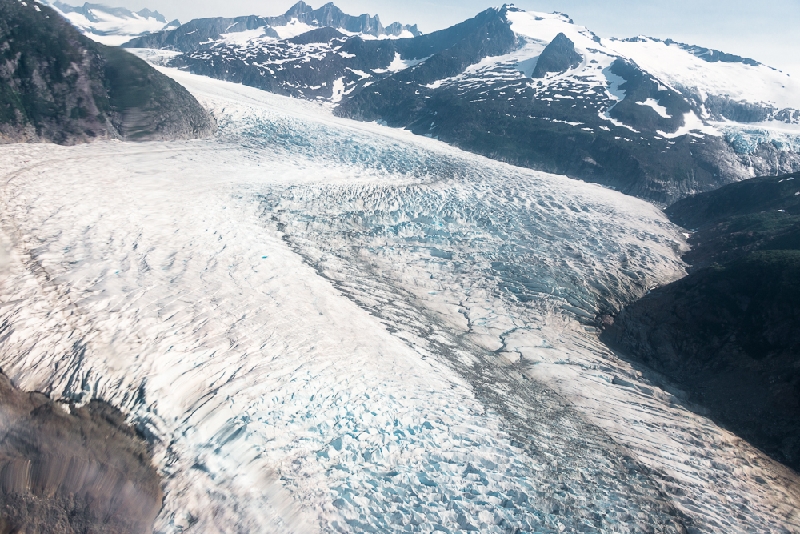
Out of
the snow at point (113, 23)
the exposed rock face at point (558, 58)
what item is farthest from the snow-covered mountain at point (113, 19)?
the exposed rock face at point (558, 58)

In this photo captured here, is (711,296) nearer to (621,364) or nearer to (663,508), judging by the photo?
(621,364)

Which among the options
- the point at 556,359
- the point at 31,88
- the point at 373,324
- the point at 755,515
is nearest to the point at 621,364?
the point at 556,359

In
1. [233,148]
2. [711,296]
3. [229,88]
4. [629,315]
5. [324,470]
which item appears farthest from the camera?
[229,88]

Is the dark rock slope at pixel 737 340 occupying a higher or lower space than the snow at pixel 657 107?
lower

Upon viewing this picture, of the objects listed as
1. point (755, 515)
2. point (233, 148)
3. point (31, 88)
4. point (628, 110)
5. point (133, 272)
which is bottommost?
point (755, 515)

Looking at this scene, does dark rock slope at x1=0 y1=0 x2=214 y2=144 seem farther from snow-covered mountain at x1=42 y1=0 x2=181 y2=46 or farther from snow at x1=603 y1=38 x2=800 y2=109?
snow-covered mountain at x1=42 y1=0 x2=181 y2=46

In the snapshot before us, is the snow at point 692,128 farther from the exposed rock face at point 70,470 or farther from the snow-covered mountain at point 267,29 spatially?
the snow-covered mountain at point 267,29

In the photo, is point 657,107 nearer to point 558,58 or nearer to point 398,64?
point 558,58

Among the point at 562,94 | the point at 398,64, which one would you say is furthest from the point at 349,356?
the point at 398,64
